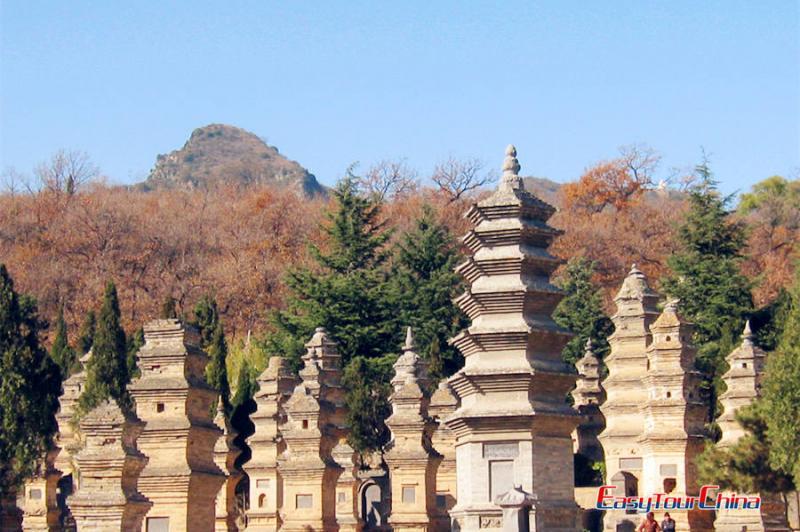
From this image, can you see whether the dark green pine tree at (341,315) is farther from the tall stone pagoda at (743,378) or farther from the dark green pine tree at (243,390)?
the tall stone pagoda at (743,378)

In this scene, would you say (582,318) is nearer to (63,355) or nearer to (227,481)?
(63,355)

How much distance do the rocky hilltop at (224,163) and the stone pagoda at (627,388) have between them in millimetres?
77900

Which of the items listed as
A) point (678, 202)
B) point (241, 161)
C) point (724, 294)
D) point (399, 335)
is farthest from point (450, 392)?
point (241, 161)

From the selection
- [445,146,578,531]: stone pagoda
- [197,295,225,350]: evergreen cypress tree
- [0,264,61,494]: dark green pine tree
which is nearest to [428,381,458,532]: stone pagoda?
[445,146,578,531]: stone pagoda

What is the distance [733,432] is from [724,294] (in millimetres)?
16767

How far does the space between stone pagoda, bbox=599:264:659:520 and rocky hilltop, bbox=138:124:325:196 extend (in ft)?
256

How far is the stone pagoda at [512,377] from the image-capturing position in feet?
93.3

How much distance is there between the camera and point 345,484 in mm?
39562

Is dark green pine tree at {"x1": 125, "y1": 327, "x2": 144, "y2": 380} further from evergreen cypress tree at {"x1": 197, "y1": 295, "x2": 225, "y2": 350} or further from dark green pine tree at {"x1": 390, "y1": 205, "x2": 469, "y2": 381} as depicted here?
dark green pine tree at {"x1": 390, "y1": 205, "x2": 469, "y2": 381}

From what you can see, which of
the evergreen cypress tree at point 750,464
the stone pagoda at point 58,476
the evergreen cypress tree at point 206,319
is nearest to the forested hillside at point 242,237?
the evergreen cypress tree at point 206,319

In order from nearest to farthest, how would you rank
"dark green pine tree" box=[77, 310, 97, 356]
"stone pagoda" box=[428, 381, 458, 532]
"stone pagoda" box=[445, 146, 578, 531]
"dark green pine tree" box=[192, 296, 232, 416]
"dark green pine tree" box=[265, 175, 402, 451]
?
"stone pagoda" box=[445, 146, 578, 531] < "stone pagoda" box=[428, 381, 458, 532] < "dark green pine tree" box=[265, 175, 402, 451] < "dark green pine tree" box=[192, 296, 232, 416] < "dark green pine tree" box=[77, 310, 97, 356]

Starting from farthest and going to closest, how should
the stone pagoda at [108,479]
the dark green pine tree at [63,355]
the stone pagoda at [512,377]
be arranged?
the dark green pine tree at [63,355] → the stone pagoda at [512,377] → the stone pagoda at [108,479]

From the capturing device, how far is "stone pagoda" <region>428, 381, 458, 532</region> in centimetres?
3809

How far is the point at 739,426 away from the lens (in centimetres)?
3609
